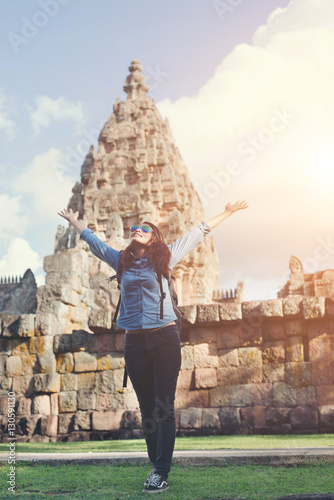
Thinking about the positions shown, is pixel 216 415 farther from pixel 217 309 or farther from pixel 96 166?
pixel 96 166

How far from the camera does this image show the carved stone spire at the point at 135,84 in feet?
152

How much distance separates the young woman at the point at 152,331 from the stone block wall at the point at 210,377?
162 inches

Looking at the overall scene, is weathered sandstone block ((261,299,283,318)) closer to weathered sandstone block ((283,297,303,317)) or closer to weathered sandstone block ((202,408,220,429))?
weathered sandstone block ((283,297,303,317))

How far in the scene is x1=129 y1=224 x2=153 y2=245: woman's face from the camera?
4418mm

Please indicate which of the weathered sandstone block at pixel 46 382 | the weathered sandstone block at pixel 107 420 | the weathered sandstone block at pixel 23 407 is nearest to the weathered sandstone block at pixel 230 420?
the weathered sandstone block at pixel 107 420

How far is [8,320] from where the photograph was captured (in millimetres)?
10219

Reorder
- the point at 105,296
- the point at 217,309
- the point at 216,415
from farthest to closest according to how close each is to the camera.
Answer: the point at 105,296 < the point at 217,309 < the point at 216,415

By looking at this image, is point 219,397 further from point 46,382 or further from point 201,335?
point 46,382

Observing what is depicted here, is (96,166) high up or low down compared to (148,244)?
up

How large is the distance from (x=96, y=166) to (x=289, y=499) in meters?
36.7

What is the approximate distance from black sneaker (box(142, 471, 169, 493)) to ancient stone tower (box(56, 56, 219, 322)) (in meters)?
24.7

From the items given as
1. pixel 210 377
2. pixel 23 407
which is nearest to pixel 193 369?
pixel 210 377

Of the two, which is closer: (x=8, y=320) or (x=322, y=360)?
(x=322, y=360)

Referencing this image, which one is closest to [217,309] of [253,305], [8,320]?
[253,305]
